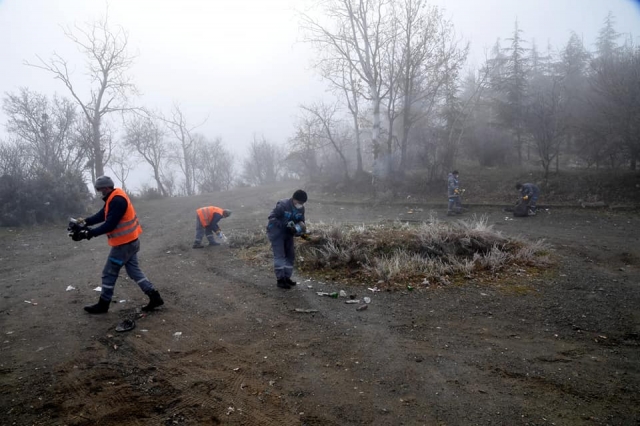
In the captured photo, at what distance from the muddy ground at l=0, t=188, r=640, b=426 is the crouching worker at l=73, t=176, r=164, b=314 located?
0.39 m

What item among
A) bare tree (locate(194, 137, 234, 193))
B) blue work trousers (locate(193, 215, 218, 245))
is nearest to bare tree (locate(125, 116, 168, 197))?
bare tree (locate(194, 137, 234, 193))

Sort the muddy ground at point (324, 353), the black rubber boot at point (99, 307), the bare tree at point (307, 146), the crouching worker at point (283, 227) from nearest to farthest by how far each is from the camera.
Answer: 1. the muddy ground at point (324, 353)
2. the black rubber boot at point (99, 307)
3. the crouching worker at point (283, 227)
4. the bare tree at point (307, 146)

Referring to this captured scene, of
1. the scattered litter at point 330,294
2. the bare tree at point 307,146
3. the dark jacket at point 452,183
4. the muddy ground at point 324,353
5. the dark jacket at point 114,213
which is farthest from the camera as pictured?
the bare tree at point 307,146

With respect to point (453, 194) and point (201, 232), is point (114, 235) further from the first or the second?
point (453, 194)

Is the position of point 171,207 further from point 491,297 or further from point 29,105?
point 491,297

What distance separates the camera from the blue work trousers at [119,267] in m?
5.55

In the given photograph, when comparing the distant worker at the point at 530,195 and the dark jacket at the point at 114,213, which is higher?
the dark jacket at the point at 114,213

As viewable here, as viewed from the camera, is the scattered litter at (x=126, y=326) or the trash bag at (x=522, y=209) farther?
the trash bag at (x=522, y=209)

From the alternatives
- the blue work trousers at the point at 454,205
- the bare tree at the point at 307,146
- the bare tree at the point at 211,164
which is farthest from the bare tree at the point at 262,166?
the blue work trousers at the point at 454,205

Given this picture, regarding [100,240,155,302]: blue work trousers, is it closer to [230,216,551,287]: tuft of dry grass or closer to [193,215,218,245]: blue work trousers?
[230,216,551,287]: tuft of dry grass

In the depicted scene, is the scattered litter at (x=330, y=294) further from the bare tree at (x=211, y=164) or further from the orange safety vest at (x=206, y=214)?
the bare tree at (x=211, y=164)

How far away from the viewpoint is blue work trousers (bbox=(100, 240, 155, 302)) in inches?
218

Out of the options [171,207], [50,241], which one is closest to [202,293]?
[50,241]

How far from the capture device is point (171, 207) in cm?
2098
